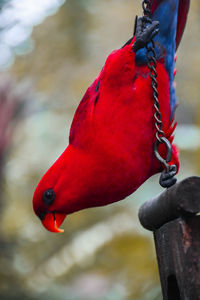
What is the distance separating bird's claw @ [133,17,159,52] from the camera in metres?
1.38

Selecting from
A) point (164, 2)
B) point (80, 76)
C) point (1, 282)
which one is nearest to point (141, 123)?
point (164, 2)

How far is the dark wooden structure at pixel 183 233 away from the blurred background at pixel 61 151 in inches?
40.1

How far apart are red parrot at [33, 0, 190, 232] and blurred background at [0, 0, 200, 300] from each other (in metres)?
0.50

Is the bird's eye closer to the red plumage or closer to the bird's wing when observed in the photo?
the red plumage

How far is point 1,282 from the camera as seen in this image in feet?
8.05

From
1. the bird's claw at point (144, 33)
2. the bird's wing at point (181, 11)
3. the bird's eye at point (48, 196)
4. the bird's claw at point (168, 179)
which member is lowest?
the bird's eye at point (48, 196)

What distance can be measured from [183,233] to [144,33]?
2.25 ft

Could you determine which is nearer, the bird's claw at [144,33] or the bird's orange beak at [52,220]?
the bird's claw at [144,33]

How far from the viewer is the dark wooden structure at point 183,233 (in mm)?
980

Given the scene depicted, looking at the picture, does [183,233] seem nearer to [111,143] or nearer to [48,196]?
[111,143]

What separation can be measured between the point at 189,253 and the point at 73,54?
135 inches

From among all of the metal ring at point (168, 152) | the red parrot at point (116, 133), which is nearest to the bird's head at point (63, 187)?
the red parrot at point (116, 133)

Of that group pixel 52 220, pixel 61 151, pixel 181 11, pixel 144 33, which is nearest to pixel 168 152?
pixel 144 33

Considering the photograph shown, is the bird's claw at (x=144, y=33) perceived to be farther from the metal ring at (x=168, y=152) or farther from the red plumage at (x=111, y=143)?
the metal ring at (x=168, y=152)
